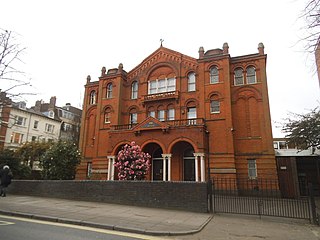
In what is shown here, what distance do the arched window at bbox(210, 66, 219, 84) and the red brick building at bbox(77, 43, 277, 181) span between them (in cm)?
10

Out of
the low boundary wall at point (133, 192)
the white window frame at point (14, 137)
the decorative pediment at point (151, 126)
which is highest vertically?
the white window frame at point (14, 137)

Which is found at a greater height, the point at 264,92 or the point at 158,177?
the point at 264,92

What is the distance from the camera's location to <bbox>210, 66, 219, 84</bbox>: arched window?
25.2 meters

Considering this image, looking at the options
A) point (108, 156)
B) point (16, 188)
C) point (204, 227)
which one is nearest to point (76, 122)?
point (108, 156)

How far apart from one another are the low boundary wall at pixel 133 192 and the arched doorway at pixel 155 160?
10.4m

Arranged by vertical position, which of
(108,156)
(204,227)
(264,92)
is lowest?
(204,227)

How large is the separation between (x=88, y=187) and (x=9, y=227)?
727 cm

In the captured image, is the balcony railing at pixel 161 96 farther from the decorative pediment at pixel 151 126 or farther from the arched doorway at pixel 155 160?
the arched doorway at pixel 155 160

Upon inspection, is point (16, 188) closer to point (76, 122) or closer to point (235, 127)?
point (235, 127)

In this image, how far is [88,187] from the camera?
14742 millimetres

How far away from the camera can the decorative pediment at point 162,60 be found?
2703cm

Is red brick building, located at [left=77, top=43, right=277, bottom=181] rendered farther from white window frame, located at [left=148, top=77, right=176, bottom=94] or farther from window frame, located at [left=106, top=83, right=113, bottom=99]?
white window frame, located at [left=148, top=77, right=176, bottom=94]

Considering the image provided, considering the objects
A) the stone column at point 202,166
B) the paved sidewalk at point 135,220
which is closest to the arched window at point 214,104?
the stone column at point 202,166

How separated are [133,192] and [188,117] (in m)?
13.6
